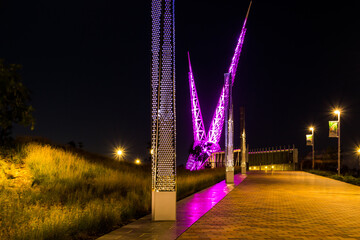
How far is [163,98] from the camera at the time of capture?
891cm

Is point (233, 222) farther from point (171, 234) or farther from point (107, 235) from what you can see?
point (107, 235)

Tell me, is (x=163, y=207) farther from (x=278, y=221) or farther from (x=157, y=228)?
(x=278, y=221)

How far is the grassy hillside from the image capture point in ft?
22.4

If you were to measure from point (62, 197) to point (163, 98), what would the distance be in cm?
444

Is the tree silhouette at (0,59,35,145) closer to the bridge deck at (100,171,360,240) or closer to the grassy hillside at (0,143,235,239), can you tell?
the grassy hillside at (0,143,235,239)

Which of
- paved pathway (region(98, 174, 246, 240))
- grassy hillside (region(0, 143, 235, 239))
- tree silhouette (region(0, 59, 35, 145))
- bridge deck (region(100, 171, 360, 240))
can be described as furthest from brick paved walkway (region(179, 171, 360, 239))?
tree silhouette (region(0, 59, 35, 145))

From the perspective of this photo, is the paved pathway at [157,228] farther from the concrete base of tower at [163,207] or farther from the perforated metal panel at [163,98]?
the perforated metal panel at [163,98]

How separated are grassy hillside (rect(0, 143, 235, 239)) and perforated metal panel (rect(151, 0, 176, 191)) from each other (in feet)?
4.52

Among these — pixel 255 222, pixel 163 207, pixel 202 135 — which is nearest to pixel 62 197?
pixel 163 207

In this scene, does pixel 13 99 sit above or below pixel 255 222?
above

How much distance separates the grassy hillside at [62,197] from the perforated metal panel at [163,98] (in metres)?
1.38

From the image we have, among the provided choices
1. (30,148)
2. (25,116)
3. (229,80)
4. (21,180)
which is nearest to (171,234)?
(25,116)

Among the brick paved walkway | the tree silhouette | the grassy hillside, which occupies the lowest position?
the brick paved walkway

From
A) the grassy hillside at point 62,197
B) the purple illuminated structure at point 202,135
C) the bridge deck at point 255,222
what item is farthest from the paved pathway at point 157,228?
the purple illuminated structure at point 202,135
